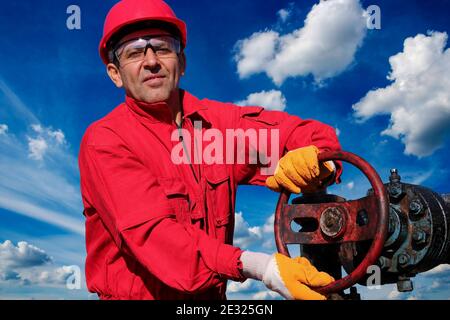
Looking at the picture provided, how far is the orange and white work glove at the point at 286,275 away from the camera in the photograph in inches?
73.7

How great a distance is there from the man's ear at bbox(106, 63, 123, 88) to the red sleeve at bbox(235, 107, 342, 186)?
0.78 metres

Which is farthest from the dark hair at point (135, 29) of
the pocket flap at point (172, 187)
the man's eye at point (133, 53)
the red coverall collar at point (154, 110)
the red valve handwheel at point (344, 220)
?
the red valve handwheel at point (344, 220)

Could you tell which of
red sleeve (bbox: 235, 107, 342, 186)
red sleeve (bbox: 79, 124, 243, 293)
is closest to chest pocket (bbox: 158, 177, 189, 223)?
red sleeve (bbox: 79, 124, 243, 293)

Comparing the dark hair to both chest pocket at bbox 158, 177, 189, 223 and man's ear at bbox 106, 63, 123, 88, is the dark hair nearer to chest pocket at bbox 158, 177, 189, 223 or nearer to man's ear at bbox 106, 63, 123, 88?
man's ear at bbox 106, 63, 123, 88

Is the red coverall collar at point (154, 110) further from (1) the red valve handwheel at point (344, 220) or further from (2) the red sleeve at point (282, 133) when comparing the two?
(1) the red valve handwheel at point (344, 220)

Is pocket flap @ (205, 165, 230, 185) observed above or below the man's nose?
below

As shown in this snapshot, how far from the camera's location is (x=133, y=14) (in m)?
2.70

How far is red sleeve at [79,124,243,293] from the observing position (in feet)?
6.64

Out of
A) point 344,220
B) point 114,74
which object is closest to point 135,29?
point 114,74

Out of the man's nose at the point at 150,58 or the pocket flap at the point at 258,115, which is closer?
the man's nose at the point at 150,58

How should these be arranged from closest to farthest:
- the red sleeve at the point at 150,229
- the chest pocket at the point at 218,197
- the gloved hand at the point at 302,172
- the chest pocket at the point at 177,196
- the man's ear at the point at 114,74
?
the red sleeve at the point at 150,229 < the gloved hand at the point at 302,172 < the chest pocket at the point at 177,196 < the chest pocket at the point at 218,197 < the man's ear at the point at 114,74

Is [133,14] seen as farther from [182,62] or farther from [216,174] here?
[216,174]

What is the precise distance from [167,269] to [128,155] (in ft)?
2.22

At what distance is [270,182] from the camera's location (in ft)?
8.37
